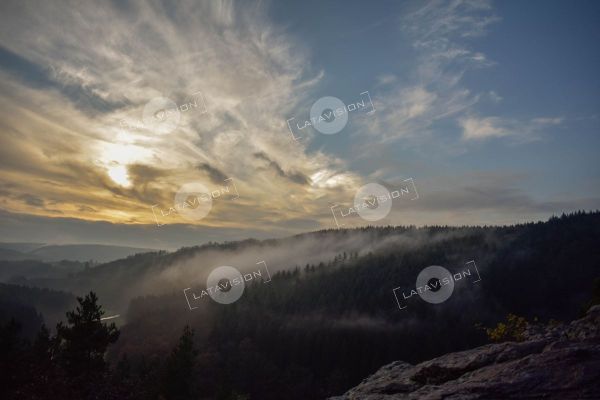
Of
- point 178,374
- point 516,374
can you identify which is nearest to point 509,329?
point 516,374

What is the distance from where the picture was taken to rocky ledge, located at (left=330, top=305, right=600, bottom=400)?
32.8 feet

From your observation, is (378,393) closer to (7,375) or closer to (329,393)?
(7,375)

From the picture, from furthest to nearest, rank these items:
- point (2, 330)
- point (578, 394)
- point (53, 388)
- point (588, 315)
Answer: point (2, 330), point (53, 388), point (588, 315), point (578, 394)

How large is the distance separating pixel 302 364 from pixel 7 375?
187 metres

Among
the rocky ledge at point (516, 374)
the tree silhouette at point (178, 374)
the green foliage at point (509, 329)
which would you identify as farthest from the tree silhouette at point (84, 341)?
the green foliage at point (509, 329)

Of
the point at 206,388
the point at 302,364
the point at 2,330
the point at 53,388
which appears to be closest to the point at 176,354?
the point at 2,330

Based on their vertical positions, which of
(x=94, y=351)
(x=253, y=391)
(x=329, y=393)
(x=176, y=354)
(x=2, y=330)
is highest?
(x=2, y=330)

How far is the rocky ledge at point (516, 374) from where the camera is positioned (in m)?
10.0

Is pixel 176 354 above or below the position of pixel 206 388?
above

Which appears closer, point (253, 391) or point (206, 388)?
point (206, 388)

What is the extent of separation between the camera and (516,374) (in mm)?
11172

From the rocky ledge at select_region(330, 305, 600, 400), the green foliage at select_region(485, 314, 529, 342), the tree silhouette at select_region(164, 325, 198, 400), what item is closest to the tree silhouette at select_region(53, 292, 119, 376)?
the tree silhouette at select_region(164, 325, 198, 400)

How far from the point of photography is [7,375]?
23516mm

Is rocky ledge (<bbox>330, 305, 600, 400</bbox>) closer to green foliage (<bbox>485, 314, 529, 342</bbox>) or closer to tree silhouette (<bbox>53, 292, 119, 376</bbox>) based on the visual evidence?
green foliage (<bbox>485, 314, 529, 342</bbox>)
